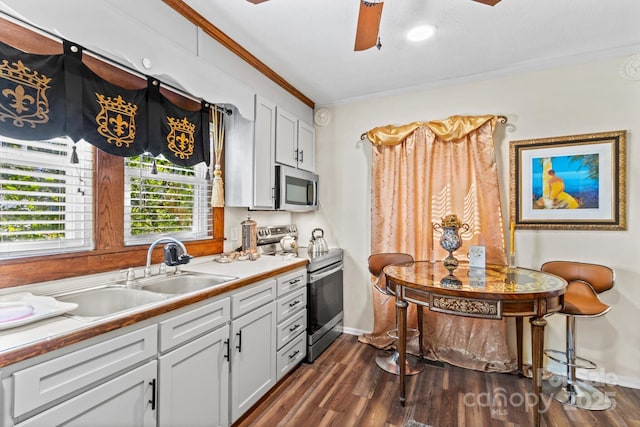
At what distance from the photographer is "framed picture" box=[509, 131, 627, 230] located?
94.3 inches

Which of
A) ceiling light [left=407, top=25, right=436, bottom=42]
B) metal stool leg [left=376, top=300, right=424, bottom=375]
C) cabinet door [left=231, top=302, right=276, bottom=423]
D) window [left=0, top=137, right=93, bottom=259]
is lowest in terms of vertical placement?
metal stool leg [left=376, top=300, right=424, bottom=375]

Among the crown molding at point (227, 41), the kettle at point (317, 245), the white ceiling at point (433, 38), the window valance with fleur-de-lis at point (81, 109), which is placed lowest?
the kettle at point (317, 245)

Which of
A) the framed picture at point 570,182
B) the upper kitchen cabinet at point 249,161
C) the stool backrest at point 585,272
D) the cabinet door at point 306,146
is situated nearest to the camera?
the stool backrest at point 585,272

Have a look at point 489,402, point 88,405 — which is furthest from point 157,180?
point 489,402

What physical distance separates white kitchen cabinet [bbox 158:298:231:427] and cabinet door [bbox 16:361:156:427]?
0.06 m

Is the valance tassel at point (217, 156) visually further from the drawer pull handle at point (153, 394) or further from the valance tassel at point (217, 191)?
the drawer pull handle at point (153, 394)

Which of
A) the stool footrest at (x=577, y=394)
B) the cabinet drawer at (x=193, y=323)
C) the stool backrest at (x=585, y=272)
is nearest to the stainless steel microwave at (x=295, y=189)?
the cabinet drawer at (x=193, y=323)

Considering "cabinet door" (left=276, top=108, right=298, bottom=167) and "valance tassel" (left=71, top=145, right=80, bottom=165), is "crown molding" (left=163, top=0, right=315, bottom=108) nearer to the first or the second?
"cabinet door" (left=276, top=108, right=298, bottom=167)

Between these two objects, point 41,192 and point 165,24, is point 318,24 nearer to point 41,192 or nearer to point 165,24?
point 165,24

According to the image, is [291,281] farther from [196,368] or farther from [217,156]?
[217,156]

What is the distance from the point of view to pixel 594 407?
83.7 inches

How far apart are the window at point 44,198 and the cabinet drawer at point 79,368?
0.74 m

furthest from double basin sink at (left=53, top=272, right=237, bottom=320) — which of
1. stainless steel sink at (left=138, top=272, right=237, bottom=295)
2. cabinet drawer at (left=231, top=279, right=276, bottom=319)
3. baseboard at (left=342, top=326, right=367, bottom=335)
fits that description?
baseboard at (left=342, top=326, right=367, bottom=335)

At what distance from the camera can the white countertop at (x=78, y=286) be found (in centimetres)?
103
